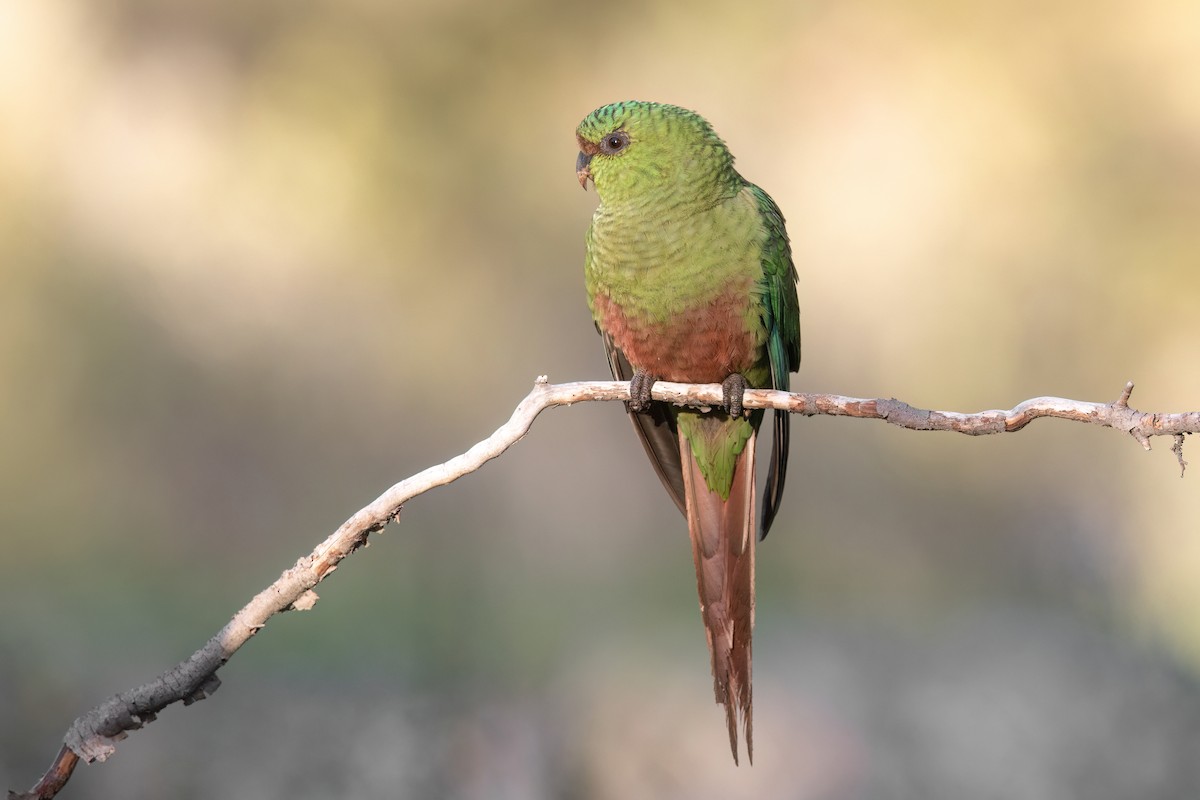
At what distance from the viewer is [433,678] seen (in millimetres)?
6746

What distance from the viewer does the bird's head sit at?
10.1 feet

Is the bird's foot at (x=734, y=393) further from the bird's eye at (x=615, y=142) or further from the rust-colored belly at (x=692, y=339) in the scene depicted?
the bird's eye at (x=615, y=142)

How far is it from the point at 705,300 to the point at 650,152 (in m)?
0.45

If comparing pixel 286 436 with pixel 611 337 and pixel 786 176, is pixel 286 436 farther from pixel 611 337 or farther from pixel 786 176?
pixel 611 337

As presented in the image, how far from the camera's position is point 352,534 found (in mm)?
2402

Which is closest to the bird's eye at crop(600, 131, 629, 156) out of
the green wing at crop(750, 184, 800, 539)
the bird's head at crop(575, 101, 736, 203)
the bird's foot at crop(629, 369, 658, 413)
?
the bird's head at crop(575, 101, 736, 203)

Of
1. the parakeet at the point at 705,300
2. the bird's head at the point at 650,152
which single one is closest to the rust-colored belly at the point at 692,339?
the parakeet at the point at 705,300

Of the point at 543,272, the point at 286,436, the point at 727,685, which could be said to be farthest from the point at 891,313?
the point at 727,685

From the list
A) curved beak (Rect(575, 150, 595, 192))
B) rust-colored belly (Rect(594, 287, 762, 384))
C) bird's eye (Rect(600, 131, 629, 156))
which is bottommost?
rust-colored belly (Rect(594, 287, 762, 384))

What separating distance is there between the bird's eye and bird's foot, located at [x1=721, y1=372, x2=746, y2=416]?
27.9 inches

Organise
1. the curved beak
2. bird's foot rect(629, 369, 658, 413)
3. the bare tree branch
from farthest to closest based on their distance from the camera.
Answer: the curved beak → bird's foot rect(629, 369, 658, 413) → the bare tree branch

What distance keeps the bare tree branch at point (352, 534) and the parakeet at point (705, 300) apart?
545 mm

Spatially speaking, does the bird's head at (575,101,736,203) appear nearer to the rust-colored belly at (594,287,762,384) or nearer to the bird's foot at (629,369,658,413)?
the rust-colored belly at (594,287,762,384)

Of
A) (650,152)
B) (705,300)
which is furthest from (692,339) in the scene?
(650,152)
